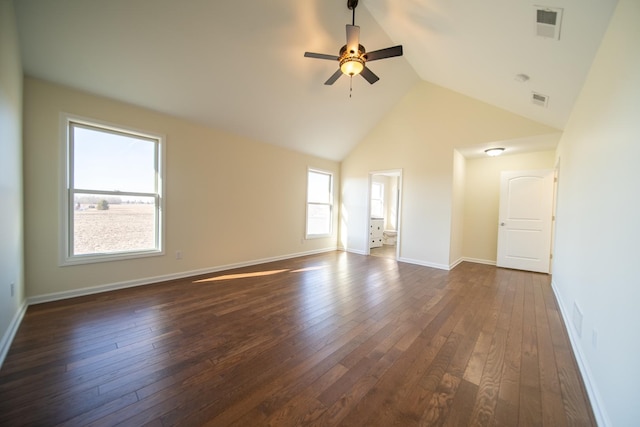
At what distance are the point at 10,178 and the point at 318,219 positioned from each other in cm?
499

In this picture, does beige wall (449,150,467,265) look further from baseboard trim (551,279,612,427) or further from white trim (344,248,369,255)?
baseboard trim (551,279,612,427)

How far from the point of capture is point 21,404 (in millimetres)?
1392

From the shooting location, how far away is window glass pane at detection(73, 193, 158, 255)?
3.02 meters

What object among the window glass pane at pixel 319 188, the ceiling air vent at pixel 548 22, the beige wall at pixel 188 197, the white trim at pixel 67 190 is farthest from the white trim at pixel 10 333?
the ceiling air vent at pixel 548 22

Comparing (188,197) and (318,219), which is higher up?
(188,197)

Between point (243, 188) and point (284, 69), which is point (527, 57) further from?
point (243, 188)

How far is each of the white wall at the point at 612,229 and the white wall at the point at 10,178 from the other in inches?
154

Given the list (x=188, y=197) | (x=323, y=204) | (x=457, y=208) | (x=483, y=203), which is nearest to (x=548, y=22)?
(x=457, y=208)

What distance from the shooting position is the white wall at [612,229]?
1187 millimetres

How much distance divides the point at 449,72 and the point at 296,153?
324cm

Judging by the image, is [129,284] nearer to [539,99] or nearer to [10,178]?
[10,178]

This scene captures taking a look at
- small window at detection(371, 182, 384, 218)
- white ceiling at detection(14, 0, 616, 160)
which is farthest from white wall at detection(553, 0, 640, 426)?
small window at detection(371, 182, 384, 218)

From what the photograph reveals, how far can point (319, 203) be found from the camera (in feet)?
20.5

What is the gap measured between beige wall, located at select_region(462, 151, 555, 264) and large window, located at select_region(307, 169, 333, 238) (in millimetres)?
3319
